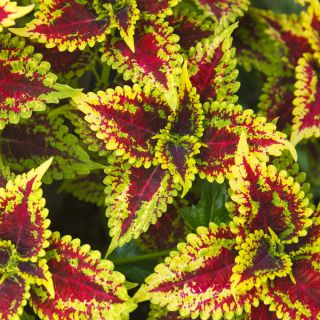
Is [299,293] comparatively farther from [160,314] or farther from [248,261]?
[160,314]

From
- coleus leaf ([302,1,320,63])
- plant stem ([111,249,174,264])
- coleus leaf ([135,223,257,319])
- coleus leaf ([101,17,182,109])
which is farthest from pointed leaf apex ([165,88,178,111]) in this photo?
→ coleus leaf ([302,1,320,63])

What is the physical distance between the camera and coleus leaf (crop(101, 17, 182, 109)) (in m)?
1.18

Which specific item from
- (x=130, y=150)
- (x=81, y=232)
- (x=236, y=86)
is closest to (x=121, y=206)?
(x=130, y=150)

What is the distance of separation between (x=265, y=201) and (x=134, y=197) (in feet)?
0.79

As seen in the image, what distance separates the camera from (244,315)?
3.80ft

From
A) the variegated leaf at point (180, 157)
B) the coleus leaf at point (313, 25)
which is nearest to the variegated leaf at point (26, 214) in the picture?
the variegated leaf at point (180, 157)

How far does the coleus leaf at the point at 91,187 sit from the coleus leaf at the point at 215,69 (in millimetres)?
423

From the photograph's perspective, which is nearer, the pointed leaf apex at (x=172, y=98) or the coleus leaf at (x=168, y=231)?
the pointed leaf apex at (x=172, y=98)

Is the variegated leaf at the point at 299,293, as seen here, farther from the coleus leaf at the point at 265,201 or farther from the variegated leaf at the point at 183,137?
the variegated leaf at the point at 183,137

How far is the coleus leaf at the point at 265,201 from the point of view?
1.07 metres

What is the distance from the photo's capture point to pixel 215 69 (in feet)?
4.00

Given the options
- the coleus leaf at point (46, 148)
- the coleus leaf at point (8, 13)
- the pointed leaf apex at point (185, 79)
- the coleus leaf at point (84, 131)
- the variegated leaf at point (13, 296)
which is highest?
the coleus leaf at point (8, 13)

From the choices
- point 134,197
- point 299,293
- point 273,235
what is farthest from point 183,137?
point 299,293

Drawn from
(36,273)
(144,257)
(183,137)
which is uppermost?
(183,137)
